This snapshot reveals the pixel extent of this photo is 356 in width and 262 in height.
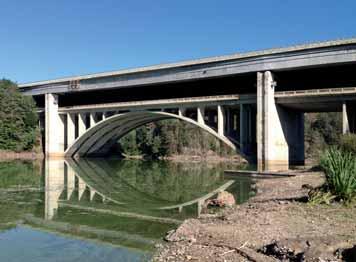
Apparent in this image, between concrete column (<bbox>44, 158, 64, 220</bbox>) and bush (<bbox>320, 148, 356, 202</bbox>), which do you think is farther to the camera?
concrete column (<bbox>44, 158, 64, 220</bbox>)

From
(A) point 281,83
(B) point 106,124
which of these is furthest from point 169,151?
(A) point 281,83

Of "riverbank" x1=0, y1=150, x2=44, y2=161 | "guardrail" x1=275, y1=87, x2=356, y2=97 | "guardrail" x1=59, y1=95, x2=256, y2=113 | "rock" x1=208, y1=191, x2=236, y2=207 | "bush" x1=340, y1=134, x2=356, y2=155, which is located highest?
"guardrail" x1=59, y1=95, x2=256, y2=113

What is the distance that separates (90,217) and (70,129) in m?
42.3

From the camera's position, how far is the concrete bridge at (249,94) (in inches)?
1261

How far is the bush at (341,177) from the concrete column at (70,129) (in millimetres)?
46074

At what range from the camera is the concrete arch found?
48375mm

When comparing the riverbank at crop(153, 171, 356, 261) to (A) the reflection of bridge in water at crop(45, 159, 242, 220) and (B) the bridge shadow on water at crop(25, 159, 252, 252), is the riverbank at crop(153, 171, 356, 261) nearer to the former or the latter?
(B) the bridge shadow on water at crop(25, 159, 252, 252)

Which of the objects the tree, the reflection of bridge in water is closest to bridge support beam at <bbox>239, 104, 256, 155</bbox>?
the reflection of bridge in water

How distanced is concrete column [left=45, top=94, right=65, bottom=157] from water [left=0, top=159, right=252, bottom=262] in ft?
96.2

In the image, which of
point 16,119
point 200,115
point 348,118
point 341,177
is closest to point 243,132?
point 200,115

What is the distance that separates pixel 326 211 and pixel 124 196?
12.1m

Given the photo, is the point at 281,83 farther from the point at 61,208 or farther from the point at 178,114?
the point at 61,208

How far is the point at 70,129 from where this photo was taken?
5566 centimetres

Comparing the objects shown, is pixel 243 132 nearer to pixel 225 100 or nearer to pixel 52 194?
pixel 225 100
